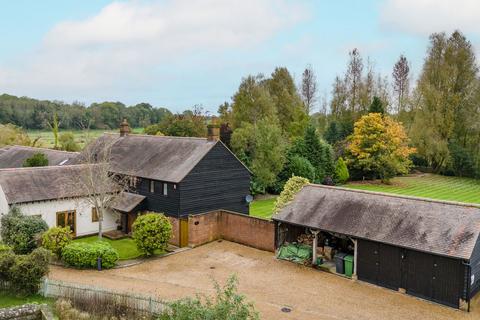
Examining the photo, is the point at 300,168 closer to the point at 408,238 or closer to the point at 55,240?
the point at 408,238

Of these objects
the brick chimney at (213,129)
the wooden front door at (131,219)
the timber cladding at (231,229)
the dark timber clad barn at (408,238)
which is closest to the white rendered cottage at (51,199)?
the wooden front door at (131,219)

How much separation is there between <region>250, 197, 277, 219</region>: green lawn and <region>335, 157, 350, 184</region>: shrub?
10746 mm

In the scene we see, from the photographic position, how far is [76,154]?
120 feet

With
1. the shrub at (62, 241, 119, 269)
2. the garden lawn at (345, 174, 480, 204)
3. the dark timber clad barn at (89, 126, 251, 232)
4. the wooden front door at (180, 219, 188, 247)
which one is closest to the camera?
the shrub at (62, 241, 119, 269)

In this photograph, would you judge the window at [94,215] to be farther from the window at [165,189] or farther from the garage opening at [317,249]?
the garage opening at [317,249]

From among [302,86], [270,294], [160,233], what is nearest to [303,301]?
[270,294]

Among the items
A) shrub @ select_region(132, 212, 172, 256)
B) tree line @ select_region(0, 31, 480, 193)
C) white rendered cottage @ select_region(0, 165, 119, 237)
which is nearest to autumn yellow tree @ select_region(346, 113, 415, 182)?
tree line @ select_region(0, 31, 480, 193)

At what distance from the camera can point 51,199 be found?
88.6 ft

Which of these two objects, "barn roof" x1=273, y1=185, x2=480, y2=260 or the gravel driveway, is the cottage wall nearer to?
the gravel driveway

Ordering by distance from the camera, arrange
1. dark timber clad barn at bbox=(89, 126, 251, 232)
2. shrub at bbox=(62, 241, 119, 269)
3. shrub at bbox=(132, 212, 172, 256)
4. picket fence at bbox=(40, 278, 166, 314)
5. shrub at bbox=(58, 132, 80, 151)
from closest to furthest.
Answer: picket fence at bbox=(40, 278, 166, 314), shrub at bbox=(62, 241, 119, 269), shrub at bbox=(132, 212, 172, 256), dark timber clad barn at bbox=(89, 126, 251, 232), shrub at bbox=(58, 132, 80, 151)

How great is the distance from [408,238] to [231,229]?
39.0 ft

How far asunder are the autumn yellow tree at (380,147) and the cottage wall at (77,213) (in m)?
31.2

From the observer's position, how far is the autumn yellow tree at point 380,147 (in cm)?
4941

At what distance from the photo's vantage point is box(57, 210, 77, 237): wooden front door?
1084 inches
